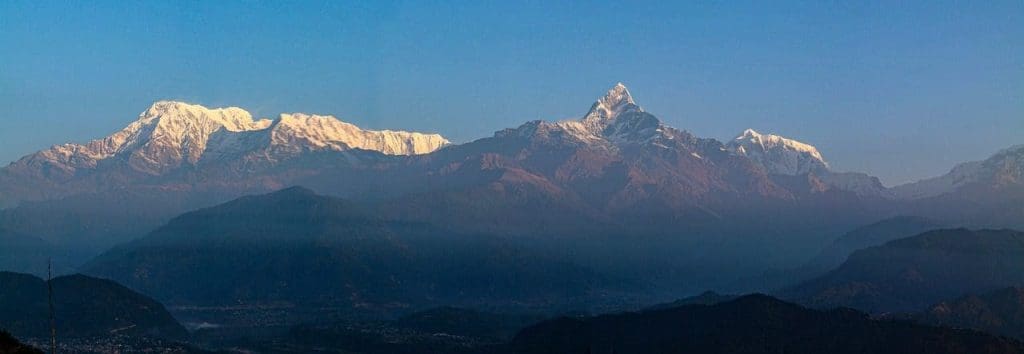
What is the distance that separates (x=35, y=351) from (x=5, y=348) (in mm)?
3718

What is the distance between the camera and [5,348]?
492ft

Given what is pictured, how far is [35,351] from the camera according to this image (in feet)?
501
